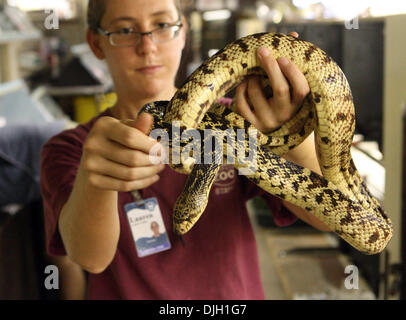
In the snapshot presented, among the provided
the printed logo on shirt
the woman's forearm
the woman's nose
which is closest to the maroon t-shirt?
the printed logo on shirt

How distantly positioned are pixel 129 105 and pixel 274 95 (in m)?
0.45

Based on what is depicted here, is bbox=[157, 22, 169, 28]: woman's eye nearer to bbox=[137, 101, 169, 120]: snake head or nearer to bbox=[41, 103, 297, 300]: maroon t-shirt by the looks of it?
bbox=[137, 101, 169, 120]: snake head

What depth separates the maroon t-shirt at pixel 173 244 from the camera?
3.86 feet

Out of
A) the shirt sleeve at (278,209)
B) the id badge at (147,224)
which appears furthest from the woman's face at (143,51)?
the shirt sleeve at (278,209)

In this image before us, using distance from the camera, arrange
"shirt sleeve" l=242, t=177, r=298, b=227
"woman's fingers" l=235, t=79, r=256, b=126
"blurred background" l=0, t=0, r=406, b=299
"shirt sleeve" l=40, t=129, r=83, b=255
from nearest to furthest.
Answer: "woman's fingers" l=235, t=79, r=256, b=126 < "shirt sleeve" l=40, t=129, r=83, b=255 < "shirt sleeve" l=242, t=177, r=298, b=227 < "blurred background" l=0, t=0, r=406, b=299

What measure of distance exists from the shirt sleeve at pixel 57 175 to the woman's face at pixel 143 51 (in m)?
0.29

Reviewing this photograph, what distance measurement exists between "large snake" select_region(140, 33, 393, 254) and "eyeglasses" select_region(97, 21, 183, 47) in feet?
0.50

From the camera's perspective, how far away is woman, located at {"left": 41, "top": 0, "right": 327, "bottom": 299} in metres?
0.72

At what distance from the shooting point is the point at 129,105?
3.55ft

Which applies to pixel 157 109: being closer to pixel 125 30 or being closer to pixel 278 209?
pixel 125 30

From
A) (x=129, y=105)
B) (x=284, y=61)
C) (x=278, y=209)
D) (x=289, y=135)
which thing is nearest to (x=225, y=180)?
(x=278, y=209)

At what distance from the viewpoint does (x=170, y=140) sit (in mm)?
642

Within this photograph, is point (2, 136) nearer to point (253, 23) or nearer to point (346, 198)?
point (346, 198)

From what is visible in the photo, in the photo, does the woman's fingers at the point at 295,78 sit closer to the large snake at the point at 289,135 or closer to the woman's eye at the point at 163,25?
the large snake at the point at 289,135
